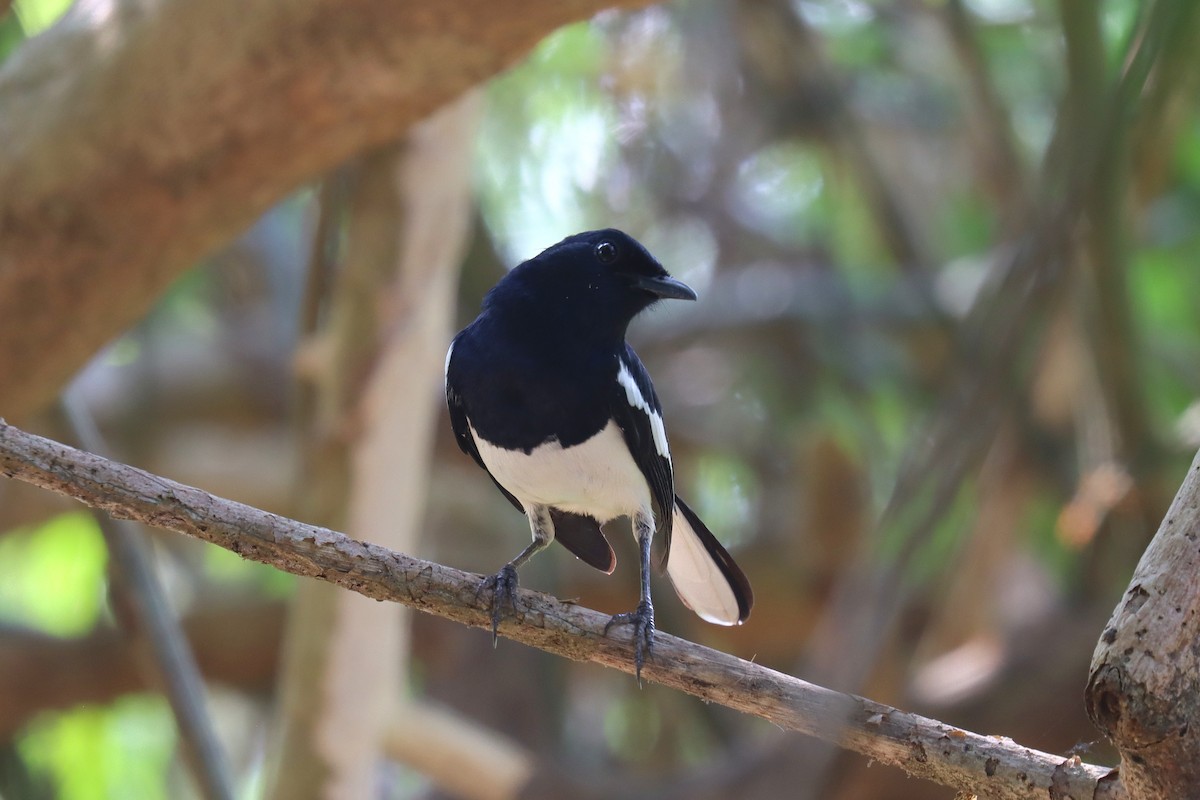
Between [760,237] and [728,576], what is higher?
[728,576]

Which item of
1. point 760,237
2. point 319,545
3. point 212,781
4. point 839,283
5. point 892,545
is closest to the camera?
point 319,545

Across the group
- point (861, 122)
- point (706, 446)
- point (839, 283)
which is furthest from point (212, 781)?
point (861, 122)

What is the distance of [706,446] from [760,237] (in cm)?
167

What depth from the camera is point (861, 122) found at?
851 centimetres

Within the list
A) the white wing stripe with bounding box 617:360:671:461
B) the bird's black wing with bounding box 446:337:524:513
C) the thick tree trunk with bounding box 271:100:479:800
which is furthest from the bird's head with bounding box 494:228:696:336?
the thick tree trunk with bounding box 271:100:479:800

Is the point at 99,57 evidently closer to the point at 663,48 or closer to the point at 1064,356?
the point at 663,48

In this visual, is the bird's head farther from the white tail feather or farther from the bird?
the white tail feather

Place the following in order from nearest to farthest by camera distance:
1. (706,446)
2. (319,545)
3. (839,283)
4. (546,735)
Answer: (319,545) < (546,735) < (839,283) < (706,446)

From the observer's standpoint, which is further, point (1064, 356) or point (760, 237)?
point (760, 237)

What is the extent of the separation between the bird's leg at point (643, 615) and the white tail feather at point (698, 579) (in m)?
0.21

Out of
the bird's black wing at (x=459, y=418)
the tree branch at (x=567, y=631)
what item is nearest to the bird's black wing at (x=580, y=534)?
the bird's black wing at (x=459, y=418)

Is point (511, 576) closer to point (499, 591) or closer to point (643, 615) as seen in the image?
point (499, 591)

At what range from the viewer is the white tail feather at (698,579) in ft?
12.5

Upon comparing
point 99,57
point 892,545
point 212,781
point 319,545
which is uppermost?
point 99,57
